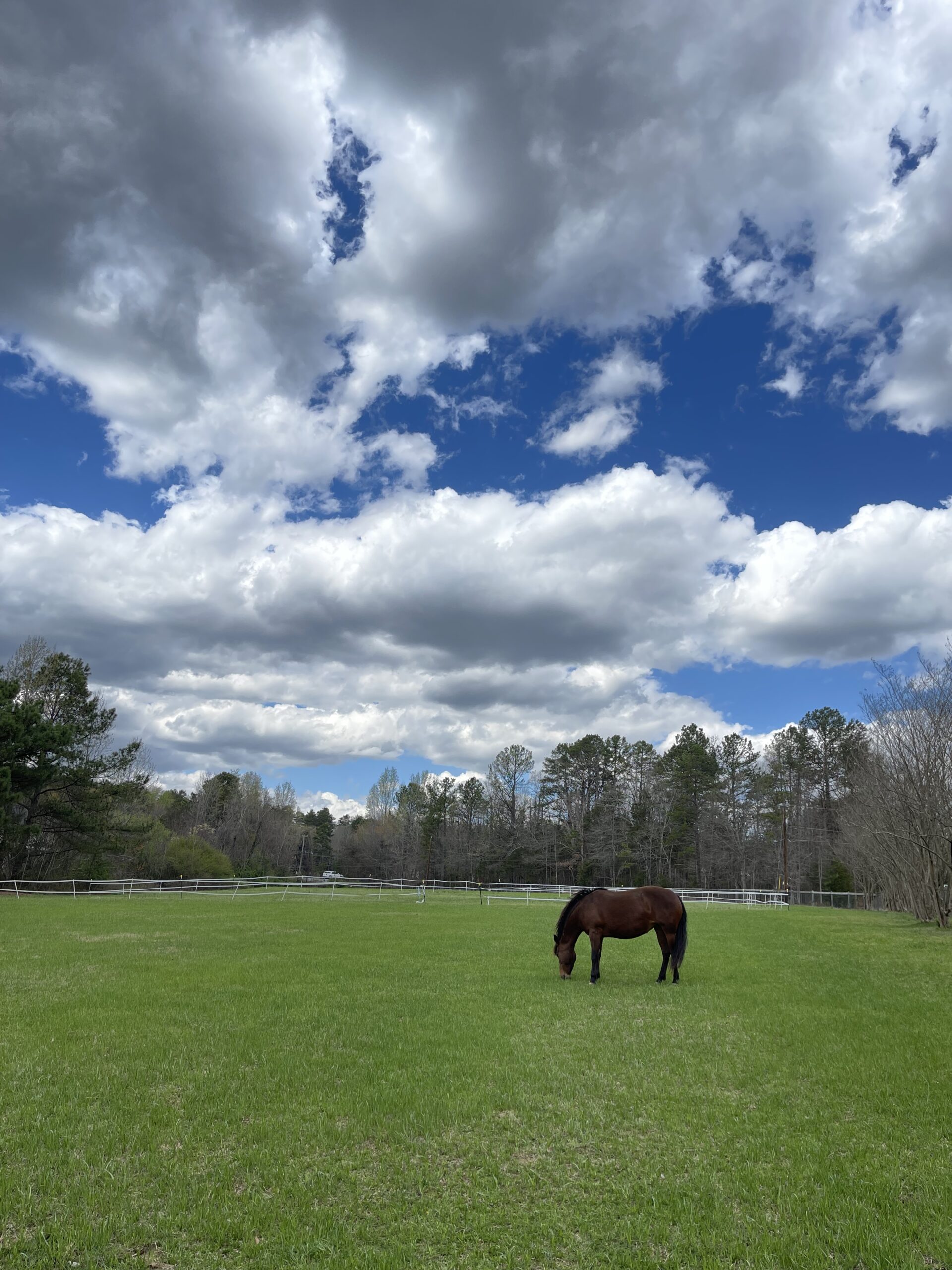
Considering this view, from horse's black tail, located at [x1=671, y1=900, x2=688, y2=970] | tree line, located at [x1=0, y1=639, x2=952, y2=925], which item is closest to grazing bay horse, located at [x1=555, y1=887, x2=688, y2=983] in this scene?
horse's black tail, located at [x1=671, y1=900, x2=688, y2=970]

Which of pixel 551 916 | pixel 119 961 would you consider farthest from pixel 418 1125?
pixel 551 916

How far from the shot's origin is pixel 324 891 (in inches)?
2039

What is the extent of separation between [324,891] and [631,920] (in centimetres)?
4292

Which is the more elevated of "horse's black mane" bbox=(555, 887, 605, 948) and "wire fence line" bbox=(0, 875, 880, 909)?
"horse's black mane" bbox=(555, 887, 605, 948)

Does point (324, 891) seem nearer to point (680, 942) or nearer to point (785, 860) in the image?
point (785, 860)

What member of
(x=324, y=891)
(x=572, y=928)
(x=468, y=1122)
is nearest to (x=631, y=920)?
(x=572, y=928)

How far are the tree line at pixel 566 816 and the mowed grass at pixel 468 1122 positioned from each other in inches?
973

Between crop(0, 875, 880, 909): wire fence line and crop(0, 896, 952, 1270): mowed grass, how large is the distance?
29.6 m

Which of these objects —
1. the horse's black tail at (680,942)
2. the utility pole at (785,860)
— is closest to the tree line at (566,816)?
the utility pole at (785,860)

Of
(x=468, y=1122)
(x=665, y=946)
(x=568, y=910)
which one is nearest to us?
(x=468, y=1122)

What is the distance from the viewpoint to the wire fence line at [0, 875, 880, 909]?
41.8 m

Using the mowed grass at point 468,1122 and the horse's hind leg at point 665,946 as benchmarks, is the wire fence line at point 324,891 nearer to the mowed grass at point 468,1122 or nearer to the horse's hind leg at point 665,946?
the horse's hind leg at point 665,946

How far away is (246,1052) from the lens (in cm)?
823

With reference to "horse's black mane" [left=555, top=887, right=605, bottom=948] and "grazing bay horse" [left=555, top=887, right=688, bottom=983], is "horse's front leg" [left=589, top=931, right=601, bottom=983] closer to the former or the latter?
"grazing bay horse" [left=555, top=887, right=688, bottom=983]
